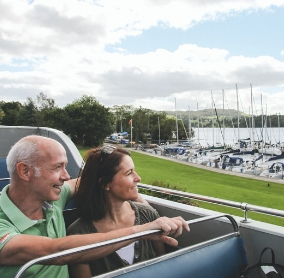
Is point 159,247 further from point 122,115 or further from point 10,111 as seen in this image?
point 122,115

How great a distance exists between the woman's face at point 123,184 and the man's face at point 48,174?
15.3 inches

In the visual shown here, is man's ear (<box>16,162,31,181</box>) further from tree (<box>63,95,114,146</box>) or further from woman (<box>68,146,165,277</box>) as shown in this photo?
tree (<box>63,95,114,146</box>)

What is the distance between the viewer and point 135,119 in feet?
218

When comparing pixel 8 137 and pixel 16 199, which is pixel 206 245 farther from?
pixel 8 137

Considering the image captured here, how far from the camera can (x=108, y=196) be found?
2.38 m

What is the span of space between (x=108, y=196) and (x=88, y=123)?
45.3 meters

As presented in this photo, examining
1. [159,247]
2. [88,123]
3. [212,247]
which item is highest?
[88,123]

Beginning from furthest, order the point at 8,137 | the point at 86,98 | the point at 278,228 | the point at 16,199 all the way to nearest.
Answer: the point at 86,98
the point at 8,137
the point at 278,228
the point at 16,199

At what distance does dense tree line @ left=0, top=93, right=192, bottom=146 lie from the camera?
46.9 m

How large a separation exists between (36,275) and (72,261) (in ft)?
0.76

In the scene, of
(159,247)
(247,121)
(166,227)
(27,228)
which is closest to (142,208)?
(159,247)

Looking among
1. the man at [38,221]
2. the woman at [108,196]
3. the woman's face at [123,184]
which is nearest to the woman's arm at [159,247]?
the woman at [108,196]

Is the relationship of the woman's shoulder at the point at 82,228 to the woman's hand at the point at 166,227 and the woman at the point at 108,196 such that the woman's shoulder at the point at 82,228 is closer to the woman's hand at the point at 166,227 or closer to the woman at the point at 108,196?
the woman at the point at 108,196

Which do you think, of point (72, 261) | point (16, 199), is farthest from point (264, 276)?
point (16, 199)
